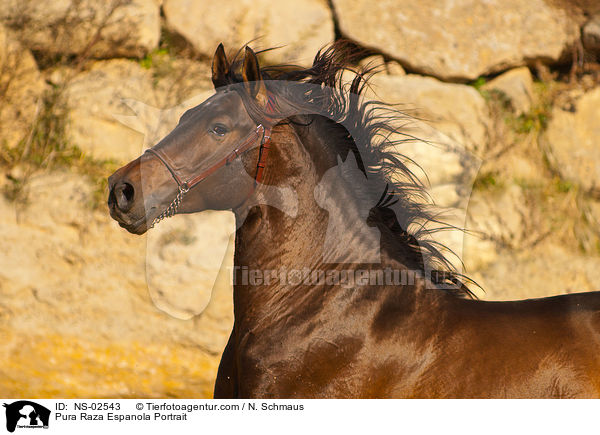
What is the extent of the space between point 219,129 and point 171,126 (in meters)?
3.55

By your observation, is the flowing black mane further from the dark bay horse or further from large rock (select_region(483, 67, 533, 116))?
large rock (select_region(483, 67, 533, 116))

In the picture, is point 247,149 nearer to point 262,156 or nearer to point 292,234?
point 262,156

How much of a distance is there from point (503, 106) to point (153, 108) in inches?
153

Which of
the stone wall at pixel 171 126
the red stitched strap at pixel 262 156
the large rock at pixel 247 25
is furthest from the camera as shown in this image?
the large rock at pixel 247 25

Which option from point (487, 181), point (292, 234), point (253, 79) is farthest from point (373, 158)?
point (487, 181)

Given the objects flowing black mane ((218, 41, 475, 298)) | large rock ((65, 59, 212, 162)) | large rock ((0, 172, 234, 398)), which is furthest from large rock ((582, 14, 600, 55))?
flowing black mane ((218, 41, 475, 298))

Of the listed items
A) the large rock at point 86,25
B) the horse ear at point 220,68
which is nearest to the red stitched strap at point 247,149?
the horse ear at point 220,68

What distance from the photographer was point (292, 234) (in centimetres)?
263

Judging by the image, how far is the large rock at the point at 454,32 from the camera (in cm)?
660

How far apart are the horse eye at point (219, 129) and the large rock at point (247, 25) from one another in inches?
159

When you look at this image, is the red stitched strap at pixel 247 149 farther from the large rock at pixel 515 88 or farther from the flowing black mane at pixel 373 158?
the large rock at pixel 515 88

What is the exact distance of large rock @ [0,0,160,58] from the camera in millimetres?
6215

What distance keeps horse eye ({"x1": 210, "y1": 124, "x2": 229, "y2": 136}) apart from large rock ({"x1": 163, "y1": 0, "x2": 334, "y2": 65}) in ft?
13.2
